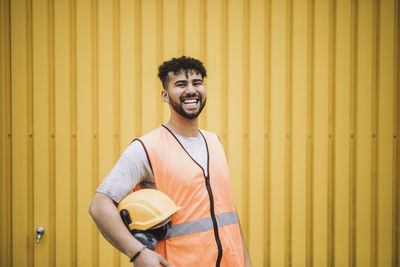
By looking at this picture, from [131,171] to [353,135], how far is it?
2786mm


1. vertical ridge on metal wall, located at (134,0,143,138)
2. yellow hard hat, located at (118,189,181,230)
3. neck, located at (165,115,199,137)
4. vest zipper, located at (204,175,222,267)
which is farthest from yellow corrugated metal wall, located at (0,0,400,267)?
yellow hard hat, located at (118,189,181,230)

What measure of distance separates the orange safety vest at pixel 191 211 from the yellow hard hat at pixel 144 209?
0.18 metres

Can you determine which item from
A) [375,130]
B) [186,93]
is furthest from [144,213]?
[375,130]

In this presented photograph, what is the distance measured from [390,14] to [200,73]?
2790mm

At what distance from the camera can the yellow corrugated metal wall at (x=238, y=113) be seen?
306 cm

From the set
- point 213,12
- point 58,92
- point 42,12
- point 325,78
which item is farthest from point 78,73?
point 325,78

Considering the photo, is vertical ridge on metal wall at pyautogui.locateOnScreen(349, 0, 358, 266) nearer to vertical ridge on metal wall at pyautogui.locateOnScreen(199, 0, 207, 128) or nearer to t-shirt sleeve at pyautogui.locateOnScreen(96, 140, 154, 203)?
vertical ridge on metal wall at pyautogui.locateOnScreen(199, 0, 207, 128)

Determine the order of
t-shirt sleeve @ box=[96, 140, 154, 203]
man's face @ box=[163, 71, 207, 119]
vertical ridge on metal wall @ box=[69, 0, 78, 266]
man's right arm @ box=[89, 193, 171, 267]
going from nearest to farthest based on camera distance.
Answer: man's right arm @ box=[89, 193, 171, 267] → t-shirt sleeve @ box=[96, 140, 154, 203] → man's face @ box=[163, 71, 207, 119] → vertical ridge on metal wall @ box=[69, 0, 78, 266]

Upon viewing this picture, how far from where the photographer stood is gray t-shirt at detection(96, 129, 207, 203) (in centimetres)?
145

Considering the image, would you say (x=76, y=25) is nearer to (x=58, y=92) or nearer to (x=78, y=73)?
(x=78, y=73)

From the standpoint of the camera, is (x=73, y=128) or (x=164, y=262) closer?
(x=164, y=262)

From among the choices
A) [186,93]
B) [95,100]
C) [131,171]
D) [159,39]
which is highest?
[159,39]

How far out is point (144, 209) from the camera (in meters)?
1.41

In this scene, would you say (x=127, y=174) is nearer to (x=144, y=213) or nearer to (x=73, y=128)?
(x=144, y=213)
